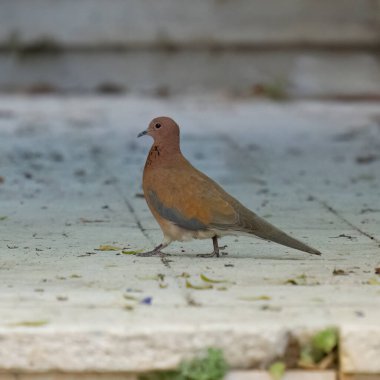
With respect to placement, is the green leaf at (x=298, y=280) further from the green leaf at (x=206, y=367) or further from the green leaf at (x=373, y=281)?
the green leaf at (x=206, y=367)

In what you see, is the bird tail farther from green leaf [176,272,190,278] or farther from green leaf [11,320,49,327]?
green leaf [11,320,49,327]

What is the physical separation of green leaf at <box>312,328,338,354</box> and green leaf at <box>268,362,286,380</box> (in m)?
0.13

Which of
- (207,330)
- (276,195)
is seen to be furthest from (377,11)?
(207,330)

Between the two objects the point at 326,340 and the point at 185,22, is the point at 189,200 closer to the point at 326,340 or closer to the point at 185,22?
the point at 326,340

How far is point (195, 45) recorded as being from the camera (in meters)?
14.1

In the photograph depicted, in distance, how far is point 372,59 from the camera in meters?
13.9

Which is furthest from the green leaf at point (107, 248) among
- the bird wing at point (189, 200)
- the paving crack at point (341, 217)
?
the paving crack at point (341, 217)

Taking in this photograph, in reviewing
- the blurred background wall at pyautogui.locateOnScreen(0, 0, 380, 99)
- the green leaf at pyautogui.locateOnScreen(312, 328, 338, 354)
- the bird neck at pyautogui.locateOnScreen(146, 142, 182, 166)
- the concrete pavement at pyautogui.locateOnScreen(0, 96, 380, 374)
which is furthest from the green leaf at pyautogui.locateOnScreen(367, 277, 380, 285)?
the blurred background wall at pyautogui.locateOnScreen(0, 0, 380, 99)

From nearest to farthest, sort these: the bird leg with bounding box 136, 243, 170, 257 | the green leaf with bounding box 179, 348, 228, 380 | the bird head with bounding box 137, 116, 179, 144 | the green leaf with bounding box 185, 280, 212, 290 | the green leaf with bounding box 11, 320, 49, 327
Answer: the green leaf with bounding box 179, 348, 228, 380
the green leaf with bounding box 11, 320, 49, 327
the green leaf with bounding box 185, 280, 212, 290
the bird leg with bounding box 136, 243, 170, 257
the bird head with bounding box 137, 116, 179, 144

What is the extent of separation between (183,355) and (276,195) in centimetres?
387

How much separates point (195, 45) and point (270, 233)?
8.98m

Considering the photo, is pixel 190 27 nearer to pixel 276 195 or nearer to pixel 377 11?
pixel 377 11

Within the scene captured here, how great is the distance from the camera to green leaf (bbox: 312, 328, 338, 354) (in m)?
3.99

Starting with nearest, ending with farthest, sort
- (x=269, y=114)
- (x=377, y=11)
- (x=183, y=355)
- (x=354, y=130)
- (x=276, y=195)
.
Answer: (x=183, y=355) → (x=276, y=195) → (x=354, y=130) → (x=269, y=114) → (x=377, y=11)
